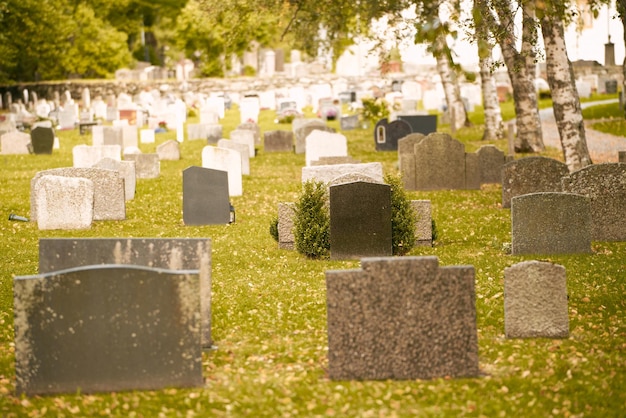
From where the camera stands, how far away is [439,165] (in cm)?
2197

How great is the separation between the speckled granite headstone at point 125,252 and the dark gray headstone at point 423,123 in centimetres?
Answer: 2171

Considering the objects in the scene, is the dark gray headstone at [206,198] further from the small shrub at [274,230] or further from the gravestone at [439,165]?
the gravestone at [439,165]

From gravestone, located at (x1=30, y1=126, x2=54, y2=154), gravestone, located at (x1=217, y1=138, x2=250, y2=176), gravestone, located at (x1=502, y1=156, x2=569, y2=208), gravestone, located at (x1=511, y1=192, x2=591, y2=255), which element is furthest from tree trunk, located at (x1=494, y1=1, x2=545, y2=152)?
gravestone, located at (x1=511, y1=192, x2=591, y2=255)

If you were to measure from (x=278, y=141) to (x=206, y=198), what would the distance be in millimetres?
14067

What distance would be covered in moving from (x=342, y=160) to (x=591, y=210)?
5.44 m

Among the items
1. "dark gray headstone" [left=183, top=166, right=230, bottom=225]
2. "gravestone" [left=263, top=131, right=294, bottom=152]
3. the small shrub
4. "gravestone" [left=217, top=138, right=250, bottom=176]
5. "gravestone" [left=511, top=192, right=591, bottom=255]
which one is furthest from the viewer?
"gravestone" [left=263, top=131, right=294, bottom=152]

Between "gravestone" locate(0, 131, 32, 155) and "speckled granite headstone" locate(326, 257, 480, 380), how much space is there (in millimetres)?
25325

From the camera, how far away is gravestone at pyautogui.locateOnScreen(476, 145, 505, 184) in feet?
72.6

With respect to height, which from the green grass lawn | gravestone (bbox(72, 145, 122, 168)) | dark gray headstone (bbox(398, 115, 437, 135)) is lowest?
the green grass lawn

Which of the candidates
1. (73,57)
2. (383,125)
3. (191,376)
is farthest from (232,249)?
(73,57)

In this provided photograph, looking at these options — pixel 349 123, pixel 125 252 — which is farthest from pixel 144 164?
pixel 349 123

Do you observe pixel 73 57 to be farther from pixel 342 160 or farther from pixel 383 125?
pixel 342 160

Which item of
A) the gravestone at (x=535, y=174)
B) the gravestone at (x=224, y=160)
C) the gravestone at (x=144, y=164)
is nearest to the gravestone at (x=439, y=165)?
the gravestone at (x=224, y=160)

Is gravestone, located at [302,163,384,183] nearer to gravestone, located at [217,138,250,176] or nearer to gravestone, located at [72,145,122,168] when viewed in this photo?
gravestone, located at [217,138,250,176]
